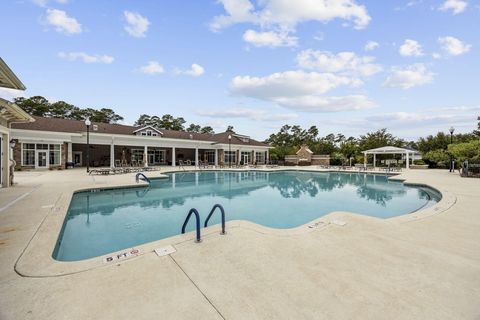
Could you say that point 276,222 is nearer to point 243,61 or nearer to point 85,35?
point 85,35

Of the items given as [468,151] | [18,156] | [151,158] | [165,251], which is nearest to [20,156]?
[18,156]

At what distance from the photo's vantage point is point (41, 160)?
18906 mm

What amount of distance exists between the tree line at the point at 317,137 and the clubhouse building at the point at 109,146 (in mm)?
9064

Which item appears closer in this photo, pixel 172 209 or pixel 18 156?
pixel 172 209

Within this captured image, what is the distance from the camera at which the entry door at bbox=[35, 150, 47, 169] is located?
1870 cm

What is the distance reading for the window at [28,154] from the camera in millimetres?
18188

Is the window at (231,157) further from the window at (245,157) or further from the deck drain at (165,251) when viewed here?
the deck drain at (165,251)

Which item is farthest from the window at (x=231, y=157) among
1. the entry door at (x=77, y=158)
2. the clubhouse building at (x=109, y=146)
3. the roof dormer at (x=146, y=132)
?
the entry door at (x=77, y=158)

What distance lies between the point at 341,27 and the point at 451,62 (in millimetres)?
6566

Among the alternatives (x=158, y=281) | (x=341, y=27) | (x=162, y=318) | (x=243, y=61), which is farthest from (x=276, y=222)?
(x=243, y=61)

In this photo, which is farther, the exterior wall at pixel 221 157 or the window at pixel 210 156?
the window at pixel 210 156

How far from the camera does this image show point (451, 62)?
13.1 meters

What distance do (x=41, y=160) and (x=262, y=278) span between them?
23225 millimetres

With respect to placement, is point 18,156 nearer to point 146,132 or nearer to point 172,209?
point 146,132
